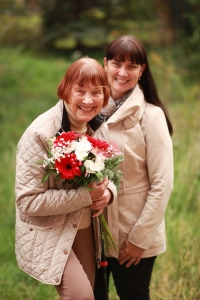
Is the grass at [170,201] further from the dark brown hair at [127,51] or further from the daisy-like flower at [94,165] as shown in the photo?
the daisy-like flower at [94,165]

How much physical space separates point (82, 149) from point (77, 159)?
0.05 m

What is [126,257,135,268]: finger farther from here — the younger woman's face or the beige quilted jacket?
the younger woman's face

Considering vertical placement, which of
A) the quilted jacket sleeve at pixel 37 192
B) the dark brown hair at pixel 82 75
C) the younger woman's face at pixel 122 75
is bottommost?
the quilted jacket sleeve at pixel 37 192

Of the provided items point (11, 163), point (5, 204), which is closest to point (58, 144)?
point (5, 204)

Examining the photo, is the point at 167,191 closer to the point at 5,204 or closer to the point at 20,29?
the point at 5,204

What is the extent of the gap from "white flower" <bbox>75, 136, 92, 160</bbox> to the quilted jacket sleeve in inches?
8.3

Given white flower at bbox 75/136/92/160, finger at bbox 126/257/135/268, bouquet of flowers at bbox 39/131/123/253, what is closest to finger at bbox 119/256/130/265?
finger at bbox 126/257/135/268

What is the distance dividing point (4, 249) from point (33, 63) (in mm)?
8956

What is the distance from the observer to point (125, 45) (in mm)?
2777

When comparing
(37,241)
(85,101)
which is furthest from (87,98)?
(37,241)

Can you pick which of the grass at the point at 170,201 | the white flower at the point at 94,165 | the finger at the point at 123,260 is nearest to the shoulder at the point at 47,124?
the white flower at the point at 94,165

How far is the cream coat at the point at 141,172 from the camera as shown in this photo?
272 cm

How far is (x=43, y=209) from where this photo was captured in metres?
Result: 2.29

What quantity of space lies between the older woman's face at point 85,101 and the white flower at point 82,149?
0.22m
